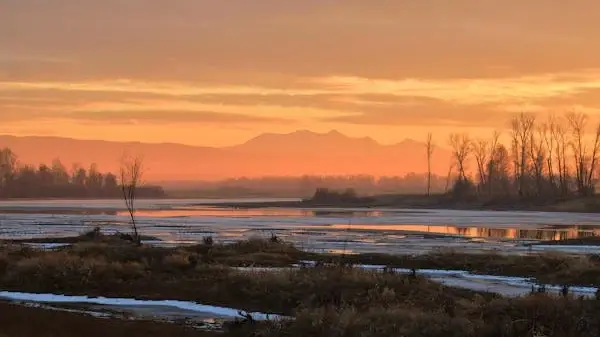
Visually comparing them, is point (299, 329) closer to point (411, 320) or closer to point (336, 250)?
point (411, 320)

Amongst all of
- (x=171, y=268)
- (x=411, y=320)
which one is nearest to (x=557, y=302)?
(x=411, y=320)

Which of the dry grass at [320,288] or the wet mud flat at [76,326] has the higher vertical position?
the dry grass at [320,288]

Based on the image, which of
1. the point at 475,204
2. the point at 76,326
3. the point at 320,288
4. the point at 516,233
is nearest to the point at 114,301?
the point at 76,326

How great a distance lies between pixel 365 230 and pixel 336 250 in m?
17.9

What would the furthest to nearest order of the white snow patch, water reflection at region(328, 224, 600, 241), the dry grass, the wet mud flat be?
water reflection at region(328, 224, 600, 241) < the white snow patch < the wet mud flat < the dry grass

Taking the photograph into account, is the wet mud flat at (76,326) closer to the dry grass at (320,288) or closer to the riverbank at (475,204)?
the dry grass at (320,288)

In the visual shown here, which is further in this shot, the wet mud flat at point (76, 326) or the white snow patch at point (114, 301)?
the white snow patch at point (114, 301)

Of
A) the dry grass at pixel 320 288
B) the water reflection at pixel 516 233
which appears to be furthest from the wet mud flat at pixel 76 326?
the water reflection at pixel 516 233

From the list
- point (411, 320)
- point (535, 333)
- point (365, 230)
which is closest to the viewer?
point (535, 333)

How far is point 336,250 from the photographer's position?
34062 mm

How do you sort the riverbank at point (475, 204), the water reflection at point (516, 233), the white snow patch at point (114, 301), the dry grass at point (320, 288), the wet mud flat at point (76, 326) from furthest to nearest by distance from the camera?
the riverbank at point (475, 204), the water reflection at point (516, 233), the white snow patch at point (114, 301), the wet mud flat at point (76, 326), the dry grass at point (320, 288)

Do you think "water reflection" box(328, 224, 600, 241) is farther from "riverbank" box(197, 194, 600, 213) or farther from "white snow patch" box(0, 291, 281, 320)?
"riverbank" box(197, 194, 600, 213)

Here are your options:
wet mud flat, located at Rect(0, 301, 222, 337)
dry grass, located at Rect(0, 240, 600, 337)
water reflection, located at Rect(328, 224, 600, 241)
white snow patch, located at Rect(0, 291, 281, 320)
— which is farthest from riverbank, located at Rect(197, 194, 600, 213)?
wet mud flat, located at Rect(0, 301, 222, 337)

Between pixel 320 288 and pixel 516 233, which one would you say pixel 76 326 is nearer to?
pixel 320 288
